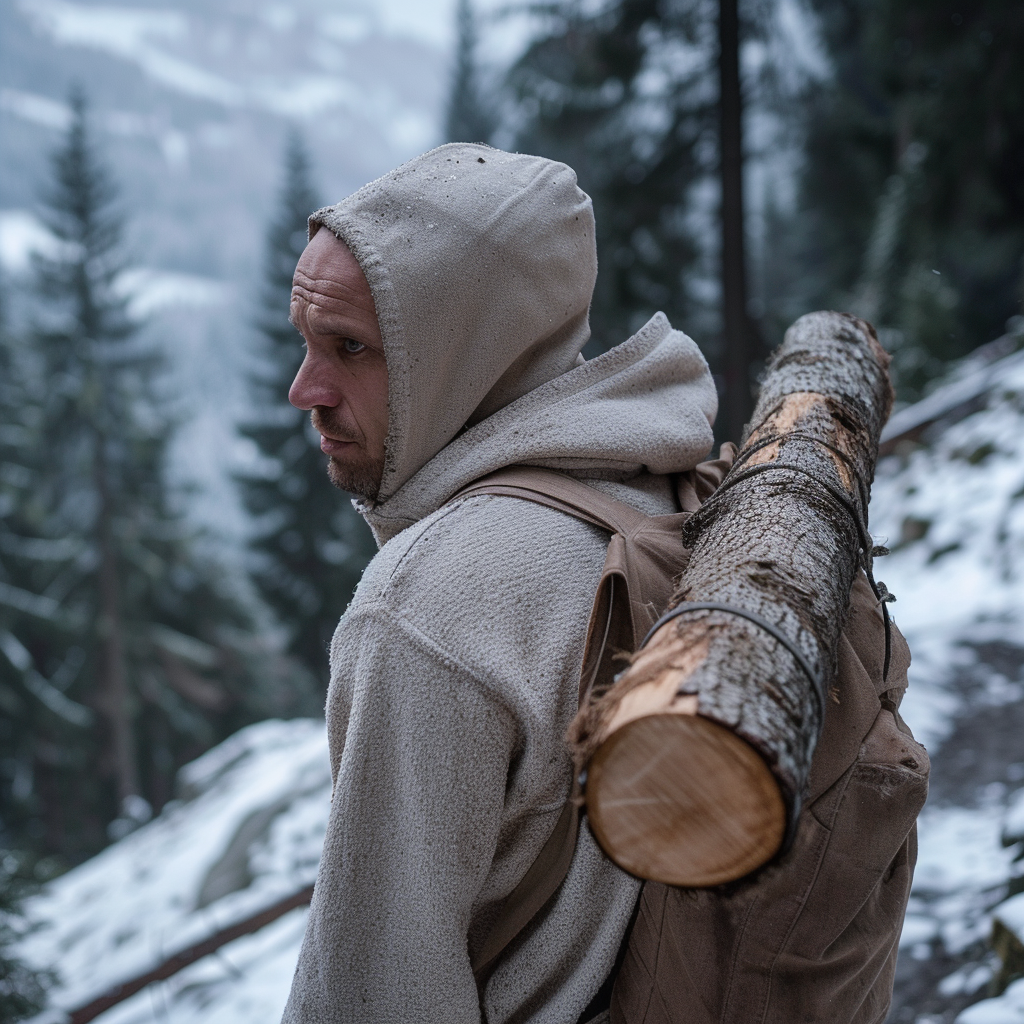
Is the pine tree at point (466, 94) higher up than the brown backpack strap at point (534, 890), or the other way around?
the pine tree at point (466, 94)

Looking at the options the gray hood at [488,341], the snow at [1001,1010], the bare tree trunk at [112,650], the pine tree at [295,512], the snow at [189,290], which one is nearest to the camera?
the gray hood at [488,341]

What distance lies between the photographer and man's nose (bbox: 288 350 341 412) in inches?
69.2

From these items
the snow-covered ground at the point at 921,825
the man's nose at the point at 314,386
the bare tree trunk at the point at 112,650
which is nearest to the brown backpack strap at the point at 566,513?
the man's nose at the point at 314,386

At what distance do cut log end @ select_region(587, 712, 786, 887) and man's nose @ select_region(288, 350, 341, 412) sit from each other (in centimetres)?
100

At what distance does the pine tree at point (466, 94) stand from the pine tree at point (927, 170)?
11453 millimetres

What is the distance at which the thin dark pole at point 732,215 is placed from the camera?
8430 millimetres

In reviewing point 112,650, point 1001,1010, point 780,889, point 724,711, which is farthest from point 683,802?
point 112,650

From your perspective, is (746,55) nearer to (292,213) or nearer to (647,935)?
(647,935)

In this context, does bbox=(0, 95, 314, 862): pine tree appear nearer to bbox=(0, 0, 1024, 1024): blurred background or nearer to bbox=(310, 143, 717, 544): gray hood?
bbox=(0, 0, 1024, 1024): blurred background

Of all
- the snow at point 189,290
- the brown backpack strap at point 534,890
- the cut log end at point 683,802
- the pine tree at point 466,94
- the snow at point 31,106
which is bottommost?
the brown backpack strap at point 534,890

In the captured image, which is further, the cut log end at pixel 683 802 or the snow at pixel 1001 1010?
the snow at pixel 1001 1010

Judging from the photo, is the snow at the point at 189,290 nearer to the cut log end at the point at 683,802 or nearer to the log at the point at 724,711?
the log at the point at 724,711

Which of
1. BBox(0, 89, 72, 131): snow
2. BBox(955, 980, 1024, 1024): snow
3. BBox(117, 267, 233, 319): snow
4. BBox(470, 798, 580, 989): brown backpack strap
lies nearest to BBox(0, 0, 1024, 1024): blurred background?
BBox(955, 980, 1024, 1024): snow

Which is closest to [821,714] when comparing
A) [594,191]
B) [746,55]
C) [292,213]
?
[746,55]
